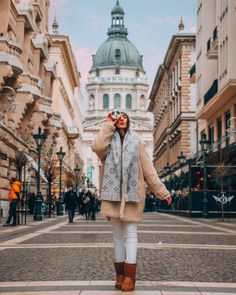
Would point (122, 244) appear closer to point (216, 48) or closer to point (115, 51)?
point (216, 48)

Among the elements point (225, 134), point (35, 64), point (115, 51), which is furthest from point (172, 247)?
point (115, 51)

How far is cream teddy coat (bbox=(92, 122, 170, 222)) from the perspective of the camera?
24.8 feet

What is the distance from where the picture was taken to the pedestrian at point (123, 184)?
24.8ft

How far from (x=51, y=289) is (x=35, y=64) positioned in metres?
38.1

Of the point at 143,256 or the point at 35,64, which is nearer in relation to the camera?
the point at 143,256

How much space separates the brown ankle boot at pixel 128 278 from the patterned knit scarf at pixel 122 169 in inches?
28.0

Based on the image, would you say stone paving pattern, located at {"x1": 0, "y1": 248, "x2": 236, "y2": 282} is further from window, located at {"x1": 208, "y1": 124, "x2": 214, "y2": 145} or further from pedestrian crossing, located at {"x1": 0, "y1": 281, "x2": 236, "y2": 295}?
window, located at {"x1": 208, "y1": 124, "x2": 214, "y2": 145}

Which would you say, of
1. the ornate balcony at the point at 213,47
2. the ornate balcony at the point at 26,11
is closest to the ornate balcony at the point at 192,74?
the ornate balcony at the point at 213,47

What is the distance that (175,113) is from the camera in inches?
2709

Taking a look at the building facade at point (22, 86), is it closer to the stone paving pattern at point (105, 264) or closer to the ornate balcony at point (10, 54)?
the ornate balcony at point (10, 54)

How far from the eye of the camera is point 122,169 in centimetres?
763

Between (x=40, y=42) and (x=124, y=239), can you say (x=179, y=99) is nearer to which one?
(x=40, y=42)

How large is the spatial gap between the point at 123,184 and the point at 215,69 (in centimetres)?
3919

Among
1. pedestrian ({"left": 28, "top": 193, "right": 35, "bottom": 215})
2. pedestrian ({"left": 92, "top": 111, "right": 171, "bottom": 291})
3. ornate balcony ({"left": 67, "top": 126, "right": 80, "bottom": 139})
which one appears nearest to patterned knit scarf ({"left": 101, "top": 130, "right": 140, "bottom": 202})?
pedestrian ({"left": 92, "top": 111, "right": 171, "bottom": 291})
